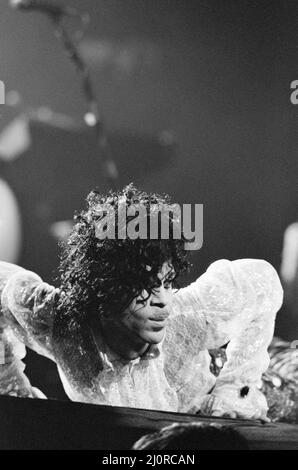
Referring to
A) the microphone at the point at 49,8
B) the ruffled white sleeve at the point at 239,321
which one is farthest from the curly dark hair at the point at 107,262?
the microphone at the point at 49,8

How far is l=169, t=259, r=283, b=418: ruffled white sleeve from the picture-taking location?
5.86ft

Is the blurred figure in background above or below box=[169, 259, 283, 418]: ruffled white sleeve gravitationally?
above

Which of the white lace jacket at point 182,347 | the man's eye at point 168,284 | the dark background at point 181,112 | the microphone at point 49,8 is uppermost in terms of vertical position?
the microphone at point 49,8

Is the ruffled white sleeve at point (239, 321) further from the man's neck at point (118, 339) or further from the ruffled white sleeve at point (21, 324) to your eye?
the ruffled white sleeve at point (21, 324)

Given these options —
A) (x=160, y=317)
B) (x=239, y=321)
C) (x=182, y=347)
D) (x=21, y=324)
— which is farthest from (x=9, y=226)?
(x=239, y=321)

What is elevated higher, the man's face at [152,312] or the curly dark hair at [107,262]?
the curly dark hair at [107,262]

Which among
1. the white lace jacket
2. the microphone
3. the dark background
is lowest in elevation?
the white lace jacket

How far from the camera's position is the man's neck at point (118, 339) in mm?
1771

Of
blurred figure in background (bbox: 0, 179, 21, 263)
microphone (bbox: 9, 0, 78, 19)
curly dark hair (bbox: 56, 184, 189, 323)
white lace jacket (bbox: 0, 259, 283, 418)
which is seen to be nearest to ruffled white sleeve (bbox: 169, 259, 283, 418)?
white lace jacket (bbox: 0, 259, 283, 418)

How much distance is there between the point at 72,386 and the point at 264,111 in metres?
1.03

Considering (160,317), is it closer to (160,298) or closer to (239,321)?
(160,298)

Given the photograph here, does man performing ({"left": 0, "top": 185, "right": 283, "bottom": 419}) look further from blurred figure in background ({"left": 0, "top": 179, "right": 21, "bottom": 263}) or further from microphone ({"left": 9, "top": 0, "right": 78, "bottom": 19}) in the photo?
microphone ({"left": 9, "top": 0, "right": 78, "bottom": 19})

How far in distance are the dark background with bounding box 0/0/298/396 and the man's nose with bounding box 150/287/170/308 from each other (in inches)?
3.7

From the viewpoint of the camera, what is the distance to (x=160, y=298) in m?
1.78
